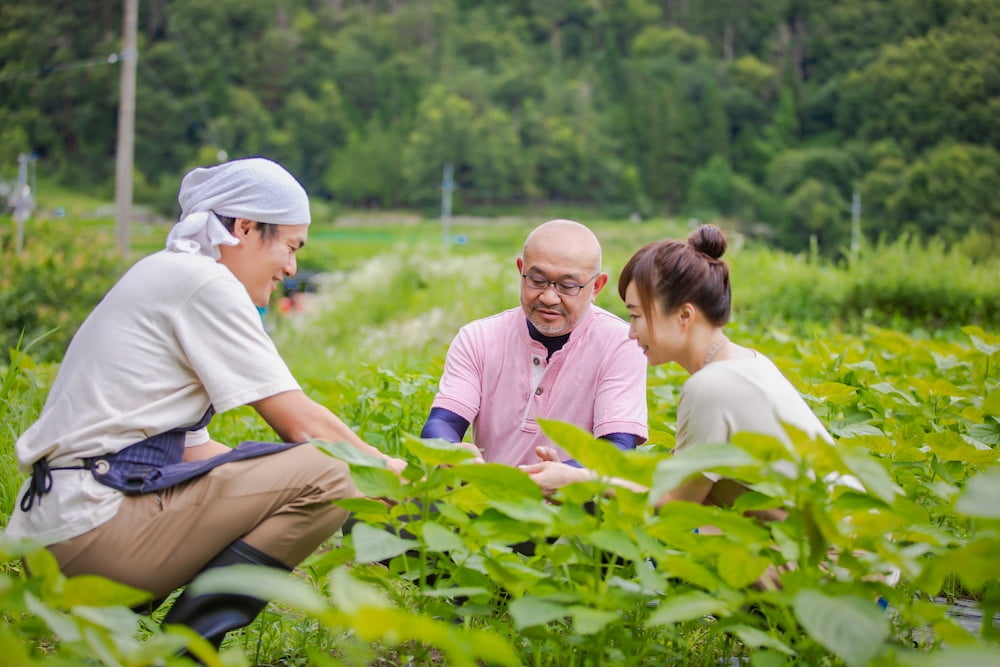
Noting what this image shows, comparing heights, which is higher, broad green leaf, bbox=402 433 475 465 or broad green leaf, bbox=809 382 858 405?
broad green leaf, bbox=402 433 475 465

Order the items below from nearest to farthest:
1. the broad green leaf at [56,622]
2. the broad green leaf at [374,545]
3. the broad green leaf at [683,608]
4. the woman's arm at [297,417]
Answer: the broad green leaf at [56,622] → the broad green leaf at [683,608] → the broad green leaf at [374,545] → the woman's arm at [297,417]

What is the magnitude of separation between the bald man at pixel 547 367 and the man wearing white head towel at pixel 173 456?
0.66 metres

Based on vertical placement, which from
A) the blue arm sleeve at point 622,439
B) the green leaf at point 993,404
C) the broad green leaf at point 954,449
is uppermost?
the green leaf at point 993,404

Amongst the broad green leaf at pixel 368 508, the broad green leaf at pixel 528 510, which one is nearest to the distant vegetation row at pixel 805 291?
the broad green leaf at pixel 368 508

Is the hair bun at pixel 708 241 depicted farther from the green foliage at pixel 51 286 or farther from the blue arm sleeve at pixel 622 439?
the green foliage at pixel 51 286

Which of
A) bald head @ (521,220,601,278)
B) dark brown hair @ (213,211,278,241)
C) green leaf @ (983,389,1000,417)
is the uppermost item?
dark brown hair @ (213,211,278,241)

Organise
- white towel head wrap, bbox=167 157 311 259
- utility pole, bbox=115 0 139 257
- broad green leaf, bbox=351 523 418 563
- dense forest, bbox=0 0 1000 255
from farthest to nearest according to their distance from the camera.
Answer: dense forest, bbox=0 0 1000 255 < utility pole, bbox=115 0 139 257 < white towel head wrap, bbox=167 157 311 259 < broad green leaf, bbox=351 523 418 563

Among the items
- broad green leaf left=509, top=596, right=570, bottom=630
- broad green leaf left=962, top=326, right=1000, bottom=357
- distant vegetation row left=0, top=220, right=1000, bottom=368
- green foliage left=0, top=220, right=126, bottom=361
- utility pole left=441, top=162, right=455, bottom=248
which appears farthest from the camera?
utility pole left=441, top=162, right=455, bottom=248

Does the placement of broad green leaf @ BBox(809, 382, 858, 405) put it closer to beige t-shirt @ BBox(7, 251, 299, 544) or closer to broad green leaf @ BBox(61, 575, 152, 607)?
beige t-shirt @ BBox(7, 251, 299, 544)

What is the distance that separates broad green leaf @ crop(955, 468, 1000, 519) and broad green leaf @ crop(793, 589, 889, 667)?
Answer: 26 centimetres

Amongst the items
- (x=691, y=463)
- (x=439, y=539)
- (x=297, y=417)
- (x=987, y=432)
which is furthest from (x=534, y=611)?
(x=987, y=432)

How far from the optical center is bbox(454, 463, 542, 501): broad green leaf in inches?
62.0

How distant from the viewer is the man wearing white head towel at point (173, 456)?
1829 millimetres

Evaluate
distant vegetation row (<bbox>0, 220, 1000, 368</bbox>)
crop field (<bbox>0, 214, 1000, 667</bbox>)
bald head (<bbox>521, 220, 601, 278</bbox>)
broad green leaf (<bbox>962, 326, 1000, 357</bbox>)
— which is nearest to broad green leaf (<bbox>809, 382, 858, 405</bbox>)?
crop field (<bbox>0, 214, 1000, 667</bbox>)
